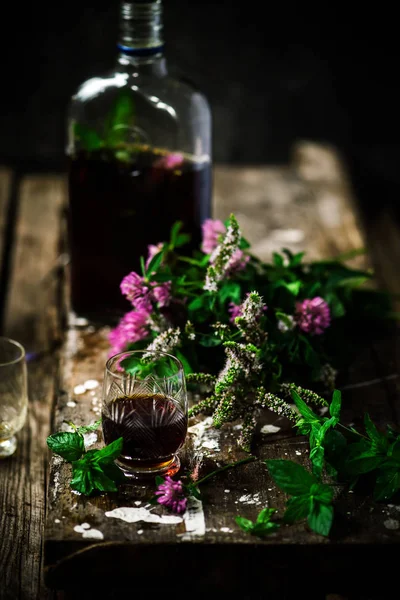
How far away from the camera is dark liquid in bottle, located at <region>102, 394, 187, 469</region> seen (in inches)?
42.1

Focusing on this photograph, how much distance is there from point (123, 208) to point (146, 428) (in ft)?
1.92

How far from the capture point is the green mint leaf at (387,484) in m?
1.04

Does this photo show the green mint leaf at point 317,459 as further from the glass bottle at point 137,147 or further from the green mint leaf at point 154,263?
the glass bottle at point 137,147

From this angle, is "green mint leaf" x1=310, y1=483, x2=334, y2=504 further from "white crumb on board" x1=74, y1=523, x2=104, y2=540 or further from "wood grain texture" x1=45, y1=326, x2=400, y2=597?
"white crumb on board" x1=74, y1=523, x2=104, y2=540

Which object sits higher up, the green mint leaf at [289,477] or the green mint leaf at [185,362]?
the green mint leaf at [185,362]

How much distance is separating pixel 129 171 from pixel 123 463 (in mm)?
620

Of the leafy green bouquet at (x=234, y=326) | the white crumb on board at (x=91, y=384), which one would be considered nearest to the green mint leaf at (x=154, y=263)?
the leafy green bouquet at (x=234, y=326)

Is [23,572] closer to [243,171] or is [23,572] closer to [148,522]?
[148,522]

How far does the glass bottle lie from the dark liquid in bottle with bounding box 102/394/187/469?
0.53 meters

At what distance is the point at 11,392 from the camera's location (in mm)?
1266

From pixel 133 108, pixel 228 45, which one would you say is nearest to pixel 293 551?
pixel 133 108

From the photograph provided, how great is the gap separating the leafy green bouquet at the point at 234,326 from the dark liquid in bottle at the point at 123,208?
14 cm

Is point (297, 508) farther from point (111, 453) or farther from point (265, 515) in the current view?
point (111, 453)

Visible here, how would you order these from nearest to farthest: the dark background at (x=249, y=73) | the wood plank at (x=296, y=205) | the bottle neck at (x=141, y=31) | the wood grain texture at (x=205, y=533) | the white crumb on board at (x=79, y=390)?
the wood grain texture at (x=205, y=533) → the white crumb on board at (x=79, y=390) → the bottle neck at (x=141, y=31) → the wood plank at (x=296, y=205) → the dark background at (x=249, y=73)
